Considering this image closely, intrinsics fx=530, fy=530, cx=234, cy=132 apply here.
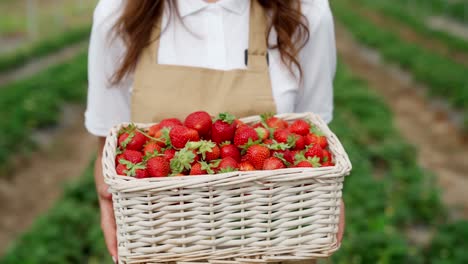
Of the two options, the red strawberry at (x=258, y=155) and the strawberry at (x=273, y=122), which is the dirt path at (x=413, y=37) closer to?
the strawberry at (x=273, y=122)

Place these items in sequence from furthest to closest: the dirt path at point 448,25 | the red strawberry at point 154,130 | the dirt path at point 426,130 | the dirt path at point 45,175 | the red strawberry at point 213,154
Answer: the dirt path at point 448,25 < the dirt path at point 426,130 < the dirt path at point 45,175 < the red strawberry at point 154,130 < the red strawberry at point 213,154

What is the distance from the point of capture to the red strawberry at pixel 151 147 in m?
1.41

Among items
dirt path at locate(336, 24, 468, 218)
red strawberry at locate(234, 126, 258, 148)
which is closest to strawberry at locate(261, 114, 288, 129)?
red strawberry at locate(234, 126, 258, 148)

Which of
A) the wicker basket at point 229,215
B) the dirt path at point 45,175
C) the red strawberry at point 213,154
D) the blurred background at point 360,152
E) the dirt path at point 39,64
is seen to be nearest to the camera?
the wicker basket at point 229,215

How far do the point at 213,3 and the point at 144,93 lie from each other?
37 cm

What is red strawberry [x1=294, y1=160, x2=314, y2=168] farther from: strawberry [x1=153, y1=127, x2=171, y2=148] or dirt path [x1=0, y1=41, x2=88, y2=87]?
dirt path [x1=0, y1=41, x2=88, y2=87]

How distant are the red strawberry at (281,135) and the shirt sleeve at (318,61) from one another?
0.34m

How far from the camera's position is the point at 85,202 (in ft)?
14.6

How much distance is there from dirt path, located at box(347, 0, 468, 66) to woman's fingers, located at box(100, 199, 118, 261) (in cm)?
871

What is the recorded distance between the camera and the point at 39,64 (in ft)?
32.5

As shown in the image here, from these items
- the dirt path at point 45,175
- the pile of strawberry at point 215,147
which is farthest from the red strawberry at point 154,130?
the dirt path at point 45,175

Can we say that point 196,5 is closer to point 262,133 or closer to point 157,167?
point 262,133

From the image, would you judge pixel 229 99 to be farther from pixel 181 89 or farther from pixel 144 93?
pixel 144 93

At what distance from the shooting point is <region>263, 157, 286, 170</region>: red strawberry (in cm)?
133
